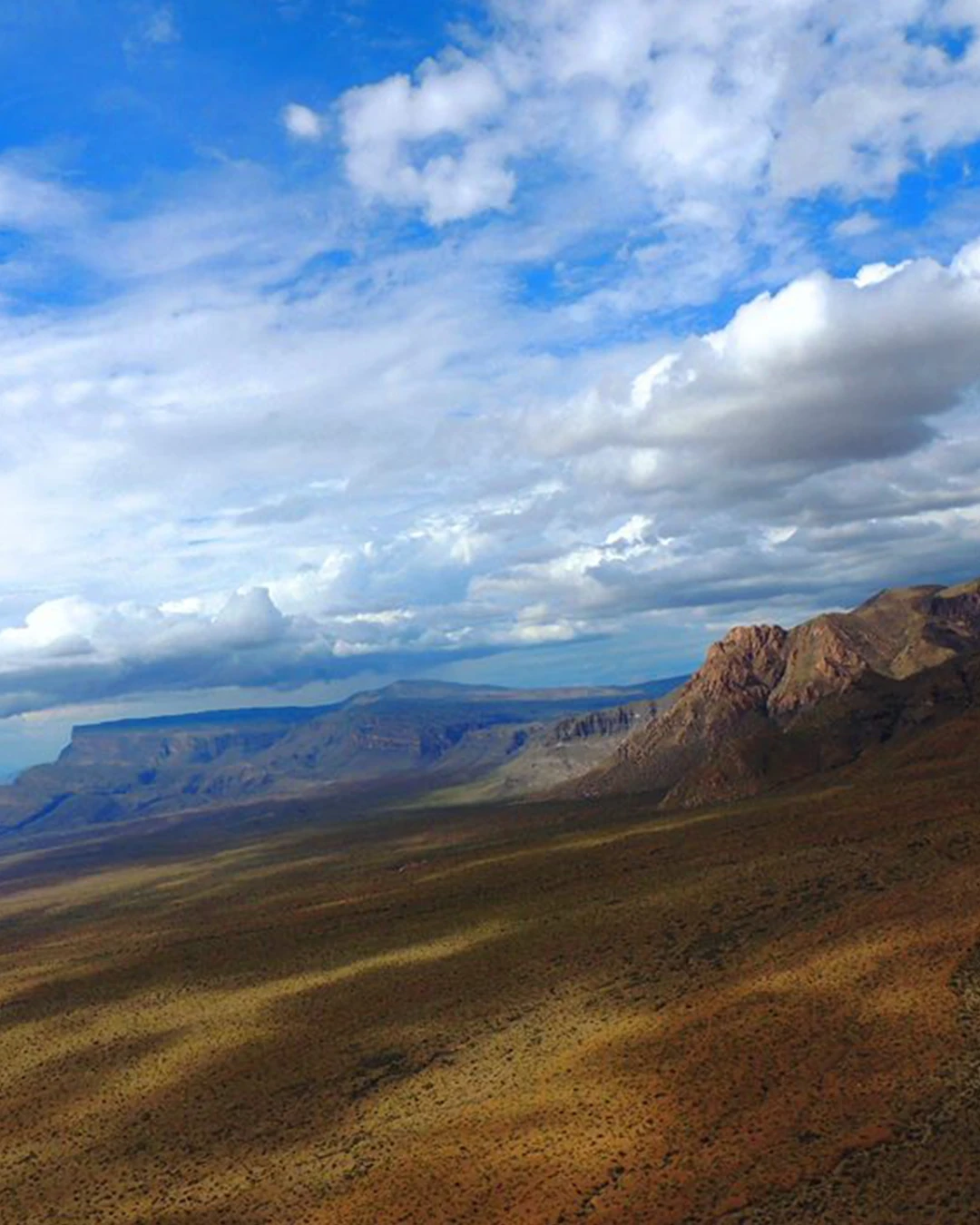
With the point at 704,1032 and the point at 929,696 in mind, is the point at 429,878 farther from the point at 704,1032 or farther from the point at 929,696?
the point at 929,696

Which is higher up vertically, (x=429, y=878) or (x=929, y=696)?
(x=929, y=696)

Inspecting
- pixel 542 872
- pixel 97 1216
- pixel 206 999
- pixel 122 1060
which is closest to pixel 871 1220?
pixel 97 1216

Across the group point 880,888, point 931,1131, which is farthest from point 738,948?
point 931,1131

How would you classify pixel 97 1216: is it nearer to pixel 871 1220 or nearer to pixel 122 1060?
pixel 122 1060

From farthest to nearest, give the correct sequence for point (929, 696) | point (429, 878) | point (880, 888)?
point (929, 696)
point (429, 878)
point (880, 888)

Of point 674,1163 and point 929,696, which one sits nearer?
point 674,1163

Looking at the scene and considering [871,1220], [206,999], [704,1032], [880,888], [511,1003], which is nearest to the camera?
[871,1220]
